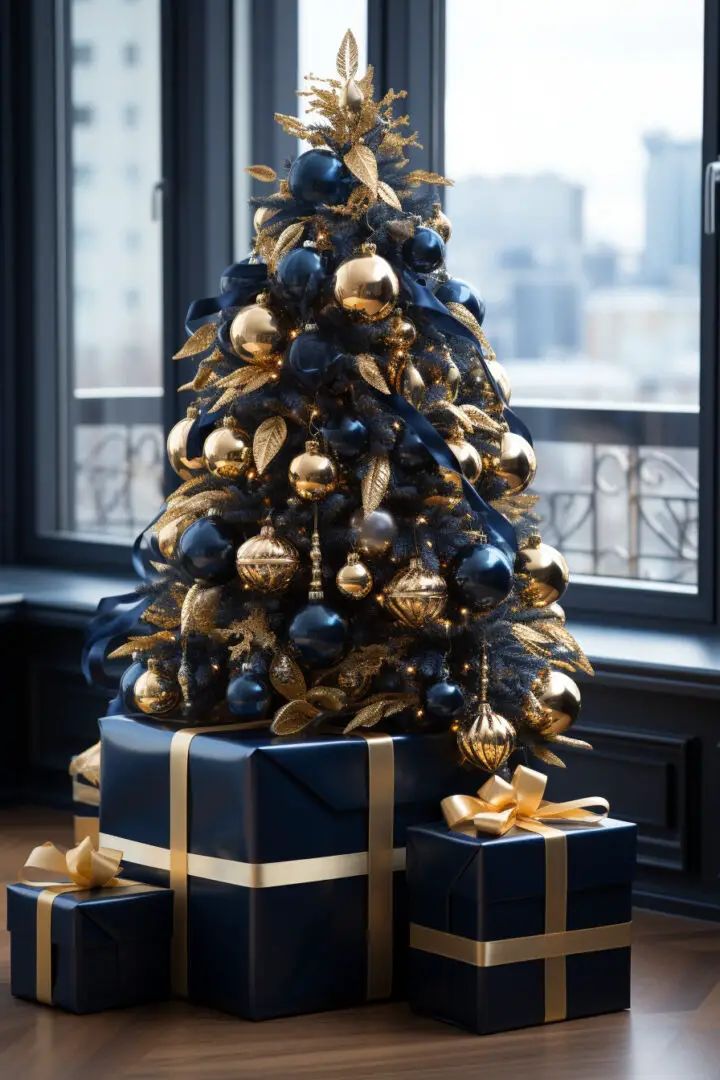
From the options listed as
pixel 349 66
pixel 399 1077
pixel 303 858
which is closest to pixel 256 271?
pixel 349 66

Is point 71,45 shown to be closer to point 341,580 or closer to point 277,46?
point 277,46

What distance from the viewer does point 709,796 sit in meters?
3.33

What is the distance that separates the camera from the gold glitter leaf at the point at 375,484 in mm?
2695

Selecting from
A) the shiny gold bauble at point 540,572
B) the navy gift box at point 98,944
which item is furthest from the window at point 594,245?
the navy gift box at point 98,944

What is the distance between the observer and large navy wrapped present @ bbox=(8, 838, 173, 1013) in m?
2.69

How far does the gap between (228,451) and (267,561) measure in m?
0.19

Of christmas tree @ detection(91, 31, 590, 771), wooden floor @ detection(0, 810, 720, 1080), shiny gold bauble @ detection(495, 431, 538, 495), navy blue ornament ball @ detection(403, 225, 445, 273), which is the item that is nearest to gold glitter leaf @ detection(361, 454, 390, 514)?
christmas tree @ detection(91, 31, 590, 771)

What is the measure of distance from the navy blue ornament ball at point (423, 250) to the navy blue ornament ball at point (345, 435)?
0.93 feet

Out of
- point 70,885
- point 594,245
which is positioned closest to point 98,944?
point 70,885

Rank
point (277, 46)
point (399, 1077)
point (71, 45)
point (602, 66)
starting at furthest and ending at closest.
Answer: point (71, 45), point (277, 46), point (602, 66), point (399, 1077)

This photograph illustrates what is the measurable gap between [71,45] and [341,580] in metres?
2.55

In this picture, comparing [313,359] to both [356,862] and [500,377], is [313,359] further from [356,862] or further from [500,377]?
[356,862]

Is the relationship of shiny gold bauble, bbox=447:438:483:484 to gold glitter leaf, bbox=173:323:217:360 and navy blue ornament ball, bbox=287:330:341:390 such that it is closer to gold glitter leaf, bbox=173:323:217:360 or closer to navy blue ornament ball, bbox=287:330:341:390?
navy blue ornament ball, bbox=287:330:341:390

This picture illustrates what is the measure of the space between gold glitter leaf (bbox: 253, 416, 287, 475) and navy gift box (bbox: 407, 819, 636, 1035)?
0.61 metres
